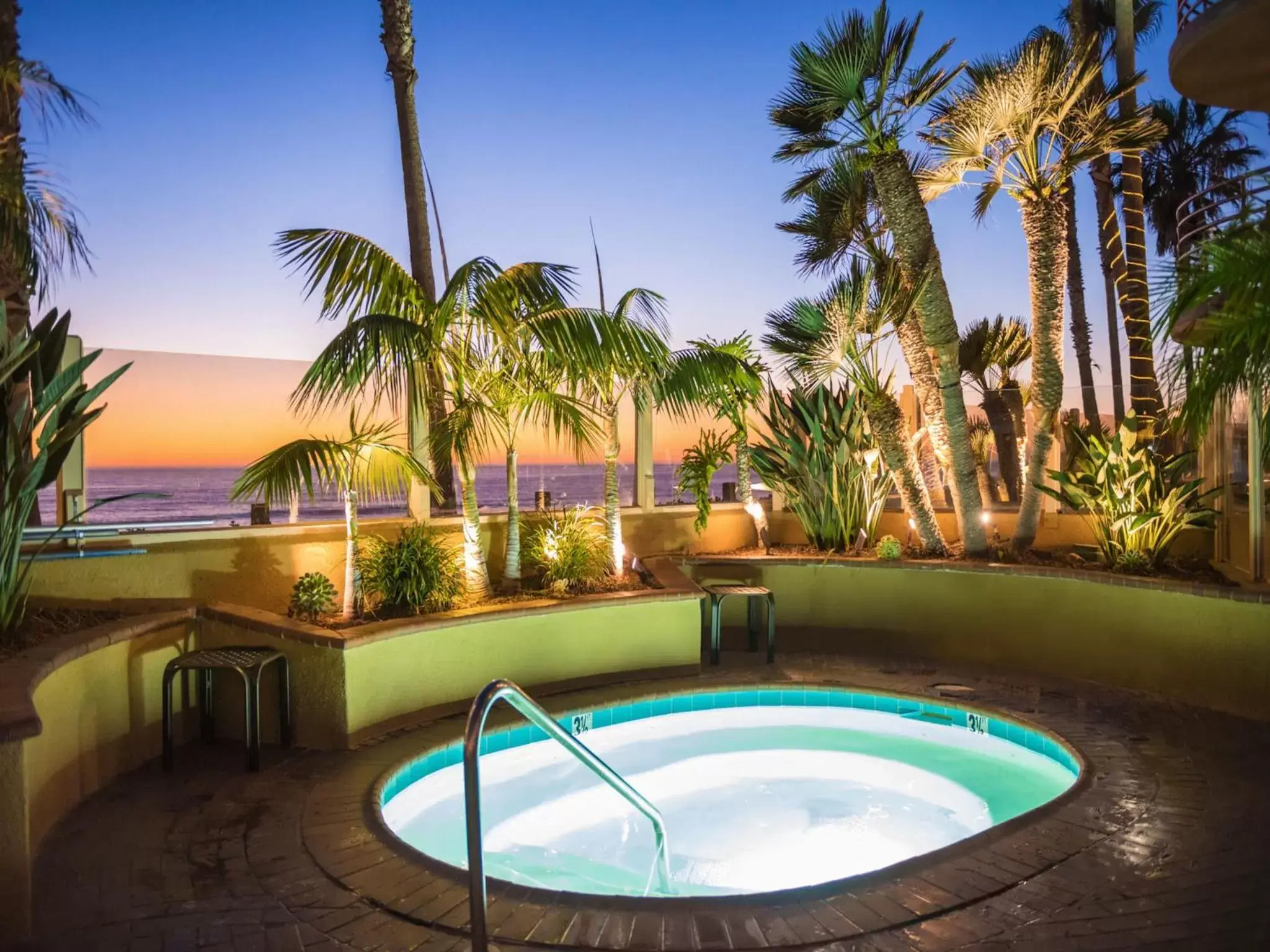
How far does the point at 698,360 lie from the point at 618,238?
9.71 m

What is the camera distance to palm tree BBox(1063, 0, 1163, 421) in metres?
9.09

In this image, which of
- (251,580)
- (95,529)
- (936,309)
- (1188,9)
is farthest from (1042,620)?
(95,529)

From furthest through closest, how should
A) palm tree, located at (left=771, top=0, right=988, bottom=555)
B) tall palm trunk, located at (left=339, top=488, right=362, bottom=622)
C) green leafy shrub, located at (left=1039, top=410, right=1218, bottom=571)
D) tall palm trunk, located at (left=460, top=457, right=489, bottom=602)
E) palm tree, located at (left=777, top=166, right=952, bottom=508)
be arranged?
palm tree, located at (left=777, top=166, right=952, bottom=508), palm tree, located at (left=771, top=0, right=988, bottom=555), green leafy shrub, located at (left=1039, top=410, right=1218, bottom=571), tall palm trunk, located at (left=460, top=457, right=489, bottom=602), tall palm trunk, located at (left=339, top=488, right=362, bottom=622)

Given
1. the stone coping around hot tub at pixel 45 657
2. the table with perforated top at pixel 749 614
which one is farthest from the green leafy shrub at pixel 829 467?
the stone coping around hot tub at pixel 45 657

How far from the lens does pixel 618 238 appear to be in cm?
1617

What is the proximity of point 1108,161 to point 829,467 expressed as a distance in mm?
7624

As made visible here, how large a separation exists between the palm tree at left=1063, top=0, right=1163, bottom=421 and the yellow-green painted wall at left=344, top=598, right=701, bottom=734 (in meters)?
5.27

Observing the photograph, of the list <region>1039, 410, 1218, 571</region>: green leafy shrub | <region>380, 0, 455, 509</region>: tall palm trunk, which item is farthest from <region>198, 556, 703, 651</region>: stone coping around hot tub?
<region>380, 0, 455, 509</region>: tall palm trunk

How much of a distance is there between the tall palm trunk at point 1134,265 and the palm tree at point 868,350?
2167 mm

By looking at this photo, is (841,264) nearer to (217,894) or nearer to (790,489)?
(790,489)

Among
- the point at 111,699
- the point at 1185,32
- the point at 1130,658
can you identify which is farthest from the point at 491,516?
the point at 1185,32

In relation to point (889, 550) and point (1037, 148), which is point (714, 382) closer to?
point (889, 550)

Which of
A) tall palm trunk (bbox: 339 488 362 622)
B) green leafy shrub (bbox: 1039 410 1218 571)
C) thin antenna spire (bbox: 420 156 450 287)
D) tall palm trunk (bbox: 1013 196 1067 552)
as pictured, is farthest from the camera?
thin antenna spire (bbox: 420 156 450 287)

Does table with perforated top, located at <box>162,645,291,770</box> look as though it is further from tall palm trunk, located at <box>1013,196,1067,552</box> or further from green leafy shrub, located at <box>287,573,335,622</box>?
tall palm trunk, located at <box>1013,196,1067,552</box>
